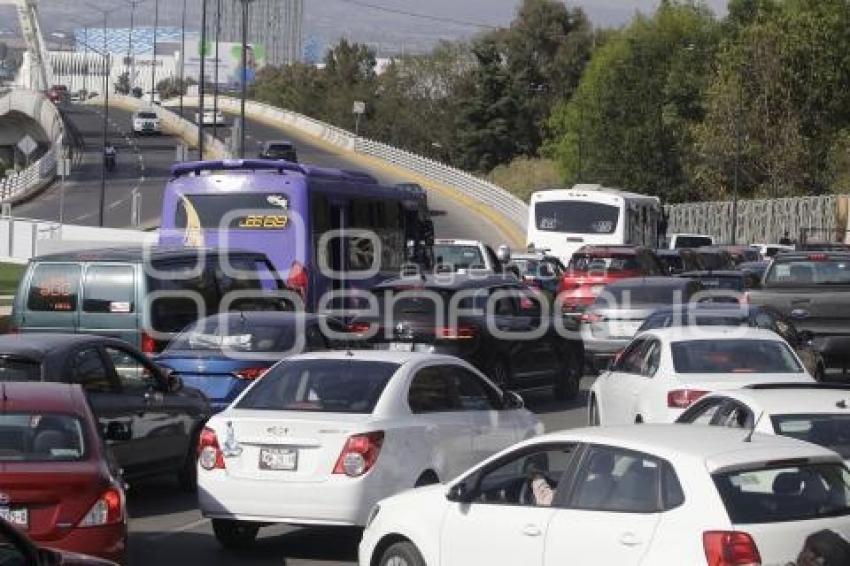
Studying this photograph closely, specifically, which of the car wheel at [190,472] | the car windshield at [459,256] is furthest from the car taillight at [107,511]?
the car windshield at [459,256]

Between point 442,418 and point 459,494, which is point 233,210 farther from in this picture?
point 459,494

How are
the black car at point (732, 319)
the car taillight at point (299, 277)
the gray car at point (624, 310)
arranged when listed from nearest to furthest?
the black car at point (732, 319) → the car taillight at point (299, 277) → the gray car at point (624, 310)

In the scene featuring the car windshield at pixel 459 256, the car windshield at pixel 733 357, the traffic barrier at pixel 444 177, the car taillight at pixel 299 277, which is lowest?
the car windshield at pixel 733 357

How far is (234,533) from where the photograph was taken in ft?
42.7

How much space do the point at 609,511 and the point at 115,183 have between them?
271ft

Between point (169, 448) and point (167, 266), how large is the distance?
220 inches

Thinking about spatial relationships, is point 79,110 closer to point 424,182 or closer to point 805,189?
point 424,182

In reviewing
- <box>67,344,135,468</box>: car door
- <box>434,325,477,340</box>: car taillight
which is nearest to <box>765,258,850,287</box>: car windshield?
<box>434,325,477,340</box>: car taillight

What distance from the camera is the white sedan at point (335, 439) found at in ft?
39.8

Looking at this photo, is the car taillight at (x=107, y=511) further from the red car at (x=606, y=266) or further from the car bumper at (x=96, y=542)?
the red car at (x=606, y=266)

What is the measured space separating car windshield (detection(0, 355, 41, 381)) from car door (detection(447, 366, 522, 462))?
3.35 m

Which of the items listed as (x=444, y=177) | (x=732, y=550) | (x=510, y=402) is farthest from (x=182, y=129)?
(x=732, y=550)

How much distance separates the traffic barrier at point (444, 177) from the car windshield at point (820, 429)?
2447 inches

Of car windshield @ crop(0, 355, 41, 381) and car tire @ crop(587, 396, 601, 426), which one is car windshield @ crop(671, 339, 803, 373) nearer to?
car tire @ crop(587, 396, 601, 426)
